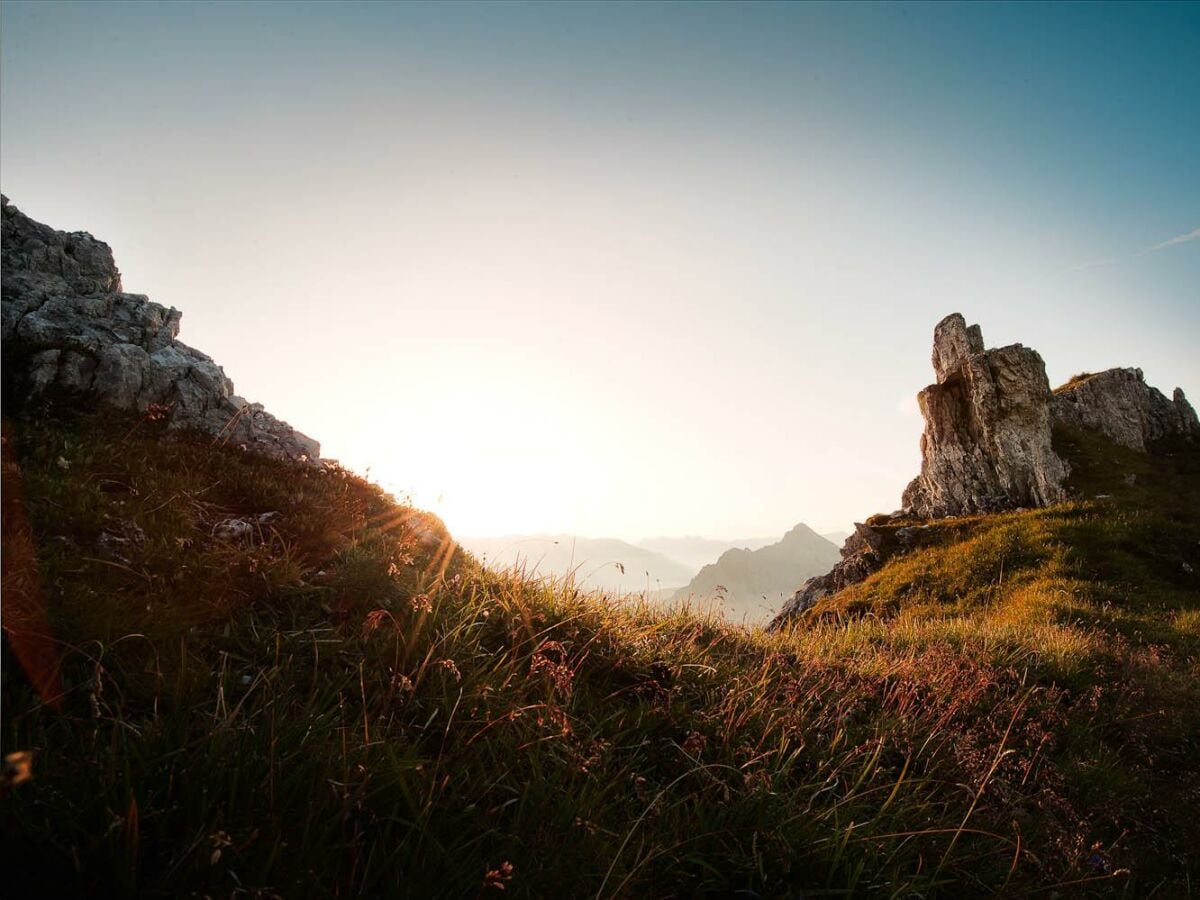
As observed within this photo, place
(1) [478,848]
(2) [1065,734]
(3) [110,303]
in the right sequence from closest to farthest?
(1) [478,848] < (2) [1065,734] < (3) [110,303]

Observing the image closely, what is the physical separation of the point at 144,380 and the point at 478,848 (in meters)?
8.22

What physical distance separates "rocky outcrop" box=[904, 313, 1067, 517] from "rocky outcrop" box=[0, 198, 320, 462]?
33897 mm

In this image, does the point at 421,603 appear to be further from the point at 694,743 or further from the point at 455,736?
the point at 694,743

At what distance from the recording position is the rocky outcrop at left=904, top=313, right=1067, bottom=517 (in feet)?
97.9

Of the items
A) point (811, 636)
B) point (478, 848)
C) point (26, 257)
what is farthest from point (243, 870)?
point (26, 257)

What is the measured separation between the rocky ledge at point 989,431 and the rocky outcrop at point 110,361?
2409 centimetres

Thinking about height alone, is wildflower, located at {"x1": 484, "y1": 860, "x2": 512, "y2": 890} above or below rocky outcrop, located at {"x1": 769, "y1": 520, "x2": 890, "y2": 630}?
below

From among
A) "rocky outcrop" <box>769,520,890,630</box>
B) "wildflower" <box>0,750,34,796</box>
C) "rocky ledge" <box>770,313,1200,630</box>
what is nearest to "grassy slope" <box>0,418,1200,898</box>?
"wildflower" <box>0,750,34,796</box>

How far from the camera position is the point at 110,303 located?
31.0 feet

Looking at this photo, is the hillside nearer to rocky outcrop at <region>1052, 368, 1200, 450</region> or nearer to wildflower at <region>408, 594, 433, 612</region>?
wildflower at <region>408, 594, 433, 612</region>

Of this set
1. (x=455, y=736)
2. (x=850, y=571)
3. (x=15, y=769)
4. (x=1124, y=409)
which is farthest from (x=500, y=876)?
(x=1124, y=409)

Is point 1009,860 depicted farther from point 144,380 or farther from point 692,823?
point 144,380

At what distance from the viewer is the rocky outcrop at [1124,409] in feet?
120

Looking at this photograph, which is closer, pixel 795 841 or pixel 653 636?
pixel 795 841
